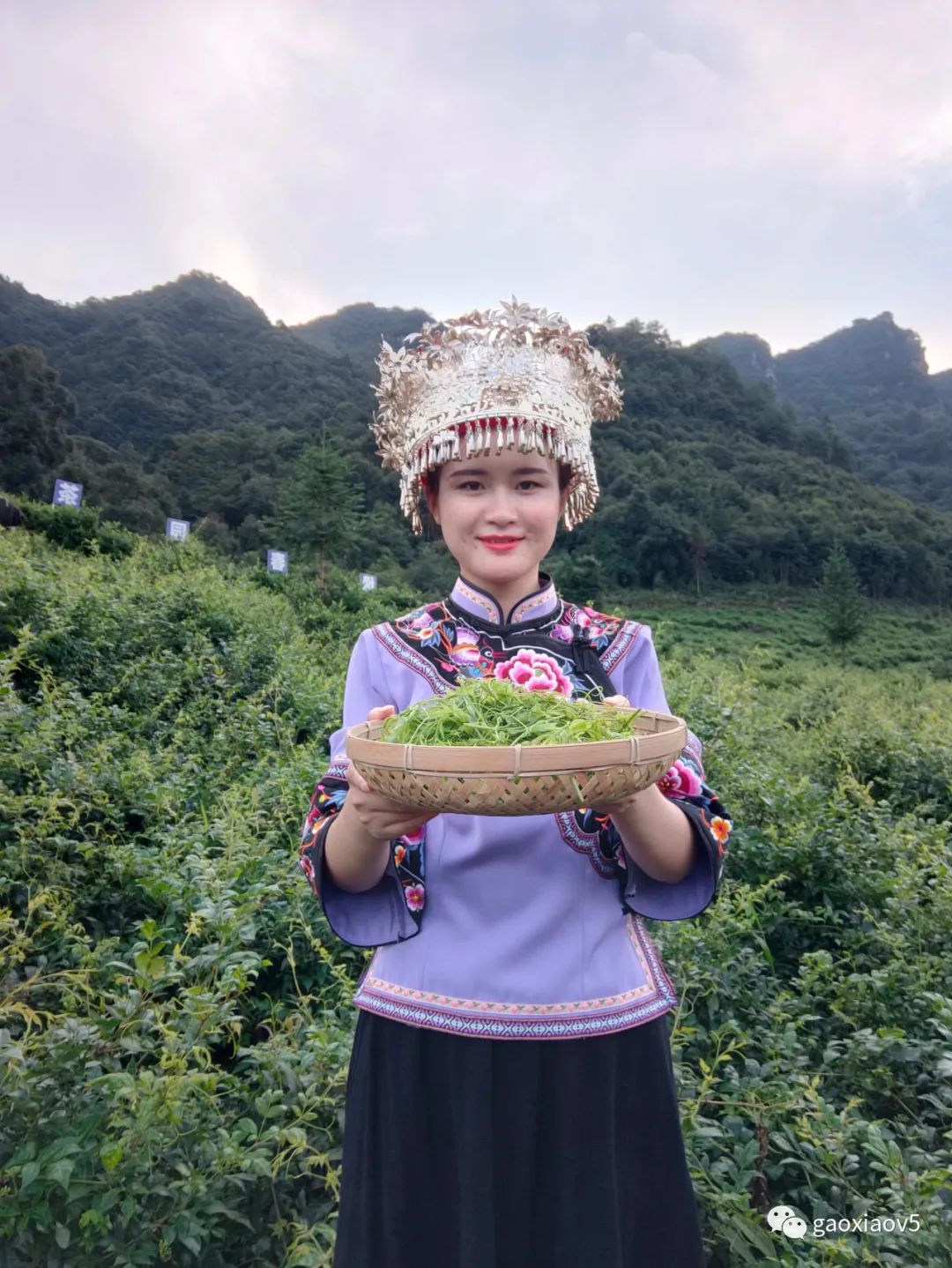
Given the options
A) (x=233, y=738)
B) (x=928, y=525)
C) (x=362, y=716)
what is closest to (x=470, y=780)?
(x=362, y=716)

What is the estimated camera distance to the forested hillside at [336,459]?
26750 mm

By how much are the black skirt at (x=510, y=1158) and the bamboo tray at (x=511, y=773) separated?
Result: 1.70ft

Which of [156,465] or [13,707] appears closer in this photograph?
[13,707]

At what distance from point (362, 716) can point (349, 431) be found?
38.9 meters

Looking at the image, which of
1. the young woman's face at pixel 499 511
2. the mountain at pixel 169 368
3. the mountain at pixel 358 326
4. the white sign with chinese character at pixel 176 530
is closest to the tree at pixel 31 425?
the mountain at pixel 169 368

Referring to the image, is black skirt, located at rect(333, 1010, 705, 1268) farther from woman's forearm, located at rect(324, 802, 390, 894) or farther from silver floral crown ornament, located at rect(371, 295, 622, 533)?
silver floral crown ornament, located at rect(371, 295, 622, 533)

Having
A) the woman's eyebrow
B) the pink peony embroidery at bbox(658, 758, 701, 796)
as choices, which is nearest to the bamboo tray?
the pink peony embroidery at bbox(658, 758, 701, 796)

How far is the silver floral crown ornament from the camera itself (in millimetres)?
1418

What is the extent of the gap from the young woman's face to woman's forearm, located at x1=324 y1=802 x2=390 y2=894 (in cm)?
52

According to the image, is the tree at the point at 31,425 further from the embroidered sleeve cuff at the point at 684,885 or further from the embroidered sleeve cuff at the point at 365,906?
the embroidered sleeve cuff at the point at 684,885

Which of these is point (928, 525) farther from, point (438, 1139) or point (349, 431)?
point (438, 1139)

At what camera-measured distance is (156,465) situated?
117 feet

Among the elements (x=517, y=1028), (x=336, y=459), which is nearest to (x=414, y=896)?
(x=517, y=1028)

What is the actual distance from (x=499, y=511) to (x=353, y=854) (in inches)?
25.4
